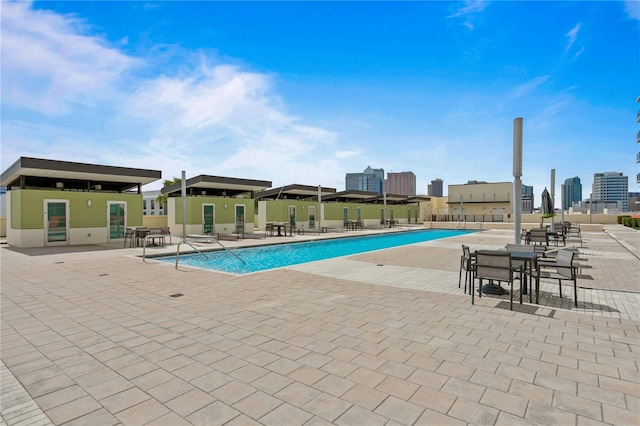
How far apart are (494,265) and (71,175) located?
16769 millimetres

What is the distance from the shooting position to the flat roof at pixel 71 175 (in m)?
12.9

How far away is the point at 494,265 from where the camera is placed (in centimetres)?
505

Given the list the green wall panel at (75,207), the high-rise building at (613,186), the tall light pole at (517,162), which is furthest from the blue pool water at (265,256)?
the high-rise building at (613,186)

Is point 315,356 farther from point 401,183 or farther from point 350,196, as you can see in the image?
point 401,183

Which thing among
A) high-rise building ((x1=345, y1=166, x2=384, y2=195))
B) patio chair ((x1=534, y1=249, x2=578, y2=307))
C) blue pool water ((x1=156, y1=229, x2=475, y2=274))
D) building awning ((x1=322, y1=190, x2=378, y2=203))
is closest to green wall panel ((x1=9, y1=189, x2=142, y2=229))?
blue pool water ((x1=156, y1=229, x2=475, y2=274))

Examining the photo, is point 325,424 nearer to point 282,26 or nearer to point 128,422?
point 128,422

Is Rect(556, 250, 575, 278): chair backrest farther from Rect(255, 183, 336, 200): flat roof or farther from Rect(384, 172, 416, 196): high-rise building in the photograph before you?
Rect(384, 172, 416, 196): high-rise building

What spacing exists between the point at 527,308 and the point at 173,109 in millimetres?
12423

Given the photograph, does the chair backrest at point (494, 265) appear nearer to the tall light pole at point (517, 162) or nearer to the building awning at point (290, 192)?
the tall light pole at point (517, 162)

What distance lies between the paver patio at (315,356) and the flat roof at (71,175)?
29.8 feet

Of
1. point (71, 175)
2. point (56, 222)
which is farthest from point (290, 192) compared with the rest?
point (56, 222)

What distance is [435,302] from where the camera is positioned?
5137 mm

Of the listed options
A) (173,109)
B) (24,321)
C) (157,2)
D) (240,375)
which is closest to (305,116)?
(173,109)

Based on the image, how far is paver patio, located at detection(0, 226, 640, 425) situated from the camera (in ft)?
7.49
